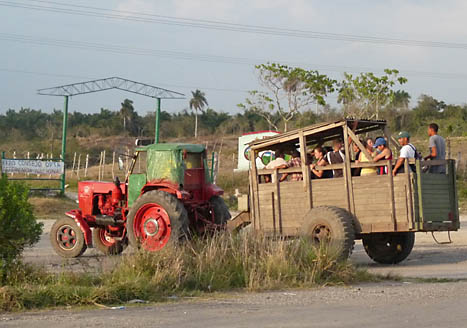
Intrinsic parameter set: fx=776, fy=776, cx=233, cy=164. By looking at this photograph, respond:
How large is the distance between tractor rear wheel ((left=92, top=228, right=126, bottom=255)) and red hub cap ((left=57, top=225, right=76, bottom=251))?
69 cm

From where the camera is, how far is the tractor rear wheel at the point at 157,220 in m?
13.4

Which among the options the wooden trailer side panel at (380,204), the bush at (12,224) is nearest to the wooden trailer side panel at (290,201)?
the wooden trailer side panel at (380,204)

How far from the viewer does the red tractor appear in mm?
13703

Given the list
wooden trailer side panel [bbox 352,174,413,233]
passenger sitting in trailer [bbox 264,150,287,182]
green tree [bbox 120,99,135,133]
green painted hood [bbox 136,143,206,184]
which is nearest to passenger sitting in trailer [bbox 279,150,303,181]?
passenger sitting in trailer [bbox 264,150,287,182]

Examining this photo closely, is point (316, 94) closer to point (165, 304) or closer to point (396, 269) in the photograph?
point (396, 269)

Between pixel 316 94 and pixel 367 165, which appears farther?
pixel 316 94

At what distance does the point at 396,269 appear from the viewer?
42.3 feet

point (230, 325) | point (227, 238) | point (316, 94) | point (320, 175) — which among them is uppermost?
point (316, 94)

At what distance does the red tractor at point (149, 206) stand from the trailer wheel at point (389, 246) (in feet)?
9.25

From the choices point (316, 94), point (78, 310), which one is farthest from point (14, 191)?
point (316, 94)

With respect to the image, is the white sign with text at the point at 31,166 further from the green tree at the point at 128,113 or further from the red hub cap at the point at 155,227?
the green tree at the point at 128,113

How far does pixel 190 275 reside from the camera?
997 cm

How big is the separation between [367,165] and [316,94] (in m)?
33.7

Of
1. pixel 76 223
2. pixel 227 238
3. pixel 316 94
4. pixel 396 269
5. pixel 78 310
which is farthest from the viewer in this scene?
pixel 316 94
